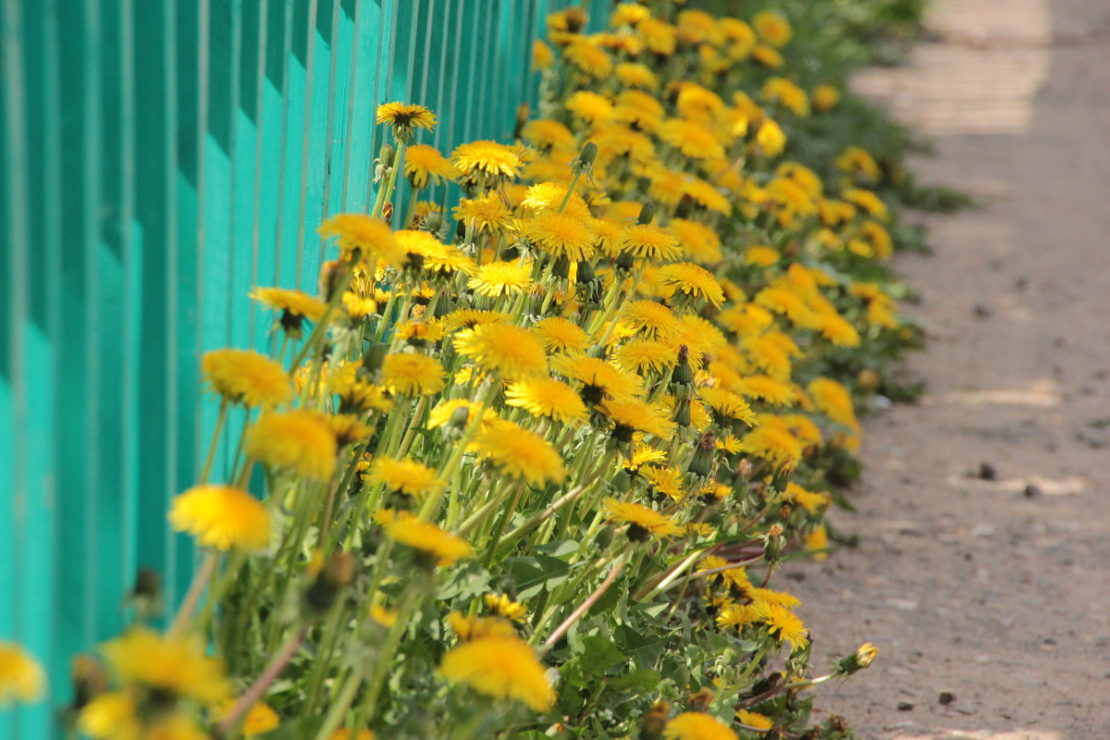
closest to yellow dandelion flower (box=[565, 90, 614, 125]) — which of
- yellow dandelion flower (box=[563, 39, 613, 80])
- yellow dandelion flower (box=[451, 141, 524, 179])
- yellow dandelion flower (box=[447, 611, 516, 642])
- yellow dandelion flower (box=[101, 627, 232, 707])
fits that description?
yellow dandelion flower (box=[563, 39, 613, 80])

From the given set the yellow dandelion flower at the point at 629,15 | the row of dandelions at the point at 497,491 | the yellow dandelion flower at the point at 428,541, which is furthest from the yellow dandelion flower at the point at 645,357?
the yellow dandelion flower at the point at 629,15

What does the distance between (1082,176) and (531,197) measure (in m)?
6.45

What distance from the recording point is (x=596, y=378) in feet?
7.64

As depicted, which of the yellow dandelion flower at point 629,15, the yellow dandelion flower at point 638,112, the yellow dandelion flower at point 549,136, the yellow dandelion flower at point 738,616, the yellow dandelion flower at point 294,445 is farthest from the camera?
the yellow dandelion flower at point 629,15

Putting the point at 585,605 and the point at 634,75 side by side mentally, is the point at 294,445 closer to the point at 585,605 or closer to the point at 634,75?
the point at 585,605

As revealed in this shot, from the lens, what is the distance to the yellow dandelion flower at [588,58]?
4.14 m

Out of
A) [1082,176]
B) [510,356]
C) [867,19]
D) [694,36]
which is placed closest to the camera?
[510,356]

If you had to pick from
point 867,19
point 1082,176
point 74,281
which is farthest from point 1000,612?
point 867,19

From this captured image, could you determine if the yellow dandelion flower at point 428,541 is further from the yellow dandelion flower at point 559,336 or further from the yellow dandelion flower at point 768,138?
the yellow dandelion flower at point 768,138

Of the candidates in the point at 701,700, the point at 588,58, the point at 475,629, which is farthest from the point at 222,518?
the point at 588,58

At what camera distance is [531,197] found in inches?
115

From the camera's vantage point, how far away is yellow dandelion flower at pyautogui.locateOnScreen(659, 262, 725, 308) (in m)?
2.89

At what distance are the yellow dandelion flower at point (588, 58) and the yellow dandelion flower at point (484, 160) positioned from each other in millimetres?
1363

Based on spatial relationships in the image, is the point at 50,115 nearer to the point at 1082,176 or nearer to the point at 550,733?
the point at 550,733
